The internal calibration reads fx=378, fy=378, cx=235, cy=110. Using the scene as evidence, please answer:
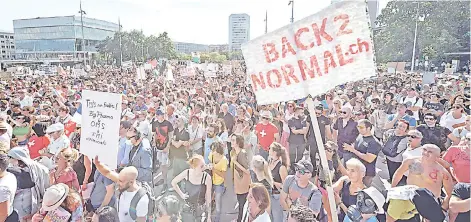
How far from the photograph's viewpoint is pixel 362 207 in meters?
2.97

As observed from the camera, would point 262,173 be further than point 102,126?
Yes

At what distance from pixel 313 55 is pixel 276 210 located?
6.61 feet

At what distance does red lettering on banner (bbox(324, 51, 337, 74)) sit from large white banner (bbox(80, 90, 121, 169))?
6.42 ft

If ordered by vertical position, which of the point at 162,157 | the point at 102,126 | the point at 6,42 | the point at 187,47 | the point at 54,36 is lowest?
the point at 162,157

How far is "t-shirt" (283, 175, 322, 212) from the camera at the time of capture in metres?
3.40

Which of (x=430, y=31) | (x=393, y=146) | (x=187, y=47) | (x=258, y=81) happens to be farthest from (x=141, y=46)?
(x=187, y=47)

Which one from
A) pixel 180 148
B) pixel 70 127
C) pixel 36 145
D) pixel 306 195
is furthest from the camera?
pixel 70 127

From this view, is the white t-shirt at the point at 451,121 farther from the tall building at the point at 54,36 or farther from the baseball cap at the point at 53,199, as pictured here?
the tall building at the point at 54,36

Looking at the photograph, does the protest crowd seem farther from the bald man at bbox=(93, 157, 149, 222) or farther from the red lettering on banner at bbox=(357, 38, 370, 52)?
the red lettering on banner at bbox=(357, 38, 370, 52)

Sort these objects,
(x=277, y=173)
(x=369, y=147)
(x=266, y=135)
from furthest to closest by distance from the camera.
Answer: (x=266, y=135) < (x=369, y=147) < (x=277, y=173)

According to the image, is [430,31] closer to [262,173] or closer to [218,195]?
[218,195]

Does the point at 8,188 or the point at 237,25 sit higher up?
the point at 237,25

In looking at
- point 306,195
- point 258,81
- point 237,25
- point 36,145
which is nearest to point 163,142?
point 36,145

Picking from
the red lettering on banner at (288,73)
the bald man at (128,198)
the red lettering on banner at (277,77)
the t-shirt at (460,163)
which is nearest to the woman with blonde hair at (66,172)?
the bald man at (128,198)
